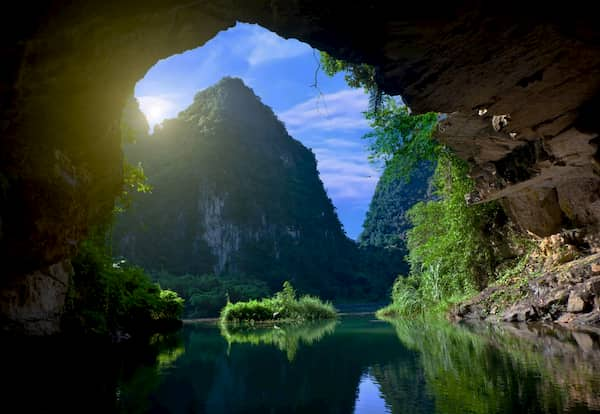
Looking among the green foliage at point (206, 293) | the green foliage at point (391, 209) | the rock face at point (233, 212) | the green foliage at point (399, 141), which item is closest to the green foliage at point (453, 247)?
the green foliage at point (399, 141)

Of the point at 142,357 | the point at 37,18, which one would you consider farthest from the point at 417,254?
the point at 37,18

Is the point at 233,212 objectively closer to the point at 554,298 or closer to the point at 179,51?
the point at 554,298

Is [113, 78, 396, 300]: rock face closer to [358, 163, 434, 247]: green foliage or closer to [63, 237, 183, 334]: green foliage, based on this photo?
[358, 163, 434, 247]: green foliage

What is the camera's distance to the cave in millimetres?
4371

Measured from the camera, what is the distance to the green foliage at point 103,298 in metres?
9.67

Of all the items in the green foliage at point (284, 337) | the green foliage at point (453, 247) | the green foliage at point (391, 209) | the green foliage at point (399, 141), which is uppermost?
the green foliage at point (391, 209)

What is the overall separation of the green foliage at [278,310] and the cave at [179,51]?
1497cm

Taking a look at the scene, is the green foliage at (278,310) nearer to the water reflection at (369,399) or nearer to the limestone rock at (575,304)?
the limestone rock at (575,304)

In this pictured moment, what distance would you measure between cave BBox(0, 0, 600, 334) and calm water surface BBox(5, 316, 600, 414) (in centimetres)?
229

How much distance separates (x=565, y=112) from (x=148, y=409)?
684 centimetres

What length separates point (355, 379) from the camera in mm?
4949

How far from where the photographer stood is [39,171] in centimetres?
588

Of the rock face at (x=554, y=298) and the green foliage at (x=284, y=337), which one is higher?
the rock face at (x=554, y=298)

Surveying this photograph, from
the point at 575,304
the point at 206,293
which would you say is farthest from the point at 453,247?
the point at 206,293
